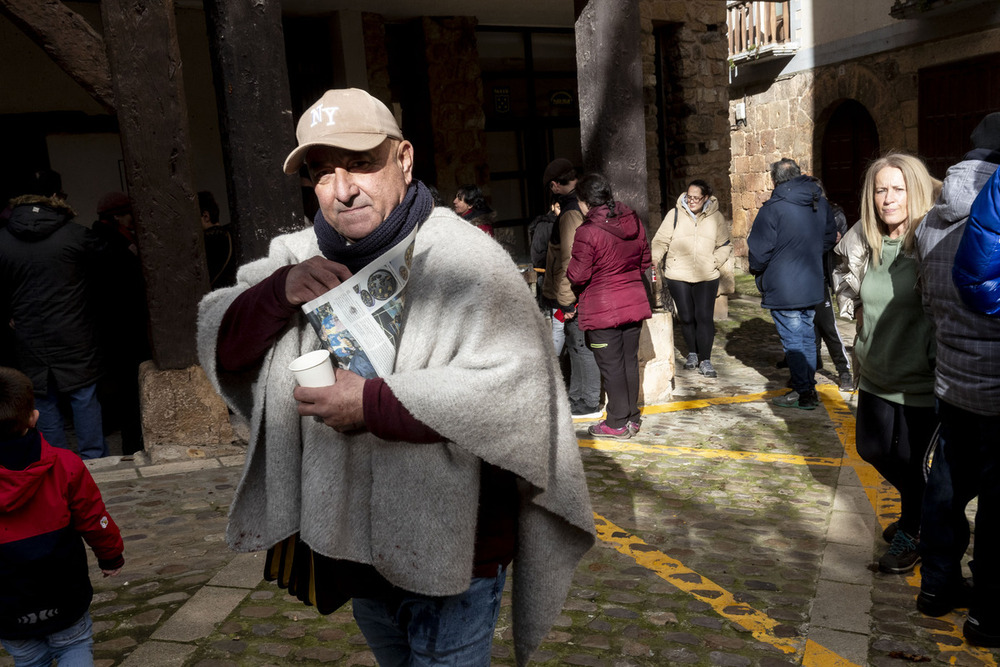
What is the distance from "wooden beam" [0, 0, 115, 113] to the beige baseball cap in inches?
163

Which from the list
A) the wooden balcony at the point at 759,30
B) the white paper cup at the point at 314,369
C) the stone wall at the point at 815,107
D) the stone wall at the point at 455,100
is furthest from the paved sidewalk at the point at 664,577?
the wooden balcony at the point at 759,30

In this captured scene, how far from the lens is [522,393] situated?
5.95 feet

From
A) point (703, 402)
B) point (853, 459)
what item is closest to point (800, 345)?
point (703, 402)

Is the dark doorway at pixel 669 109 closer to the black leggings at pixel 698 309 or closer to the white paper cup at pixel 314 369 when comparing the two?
the black leggings at pixel 698 309

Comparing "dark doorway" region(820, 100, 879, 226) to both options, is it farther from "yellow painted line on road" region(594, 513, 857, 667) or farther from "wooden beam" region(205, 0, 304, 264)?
"yellow painted line on road" region(594, 513, 857, 667)

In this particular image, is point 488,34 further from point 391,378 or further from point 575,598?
point 391,378

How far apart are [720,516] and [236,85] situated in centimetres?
384

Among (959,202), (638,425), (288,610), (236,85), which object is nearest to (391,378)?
(288,610)

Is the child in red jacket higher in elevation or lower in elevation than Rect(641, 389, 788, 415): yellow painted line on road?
higher

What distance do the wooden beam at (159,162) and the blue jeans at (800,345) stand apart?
449cm

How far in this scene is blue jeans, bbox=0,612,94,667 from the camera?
2.73 meters

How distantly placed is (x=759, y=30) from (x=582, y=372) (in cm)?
1446

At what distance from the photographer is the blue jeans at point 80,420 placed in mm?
5898

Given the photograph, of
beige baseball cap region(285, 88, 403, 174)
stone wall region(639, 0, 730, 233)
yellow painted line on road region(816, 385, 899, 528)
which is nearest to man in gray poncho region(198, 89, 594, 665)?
beige baseball cap region(285, 88, 403, 174)
